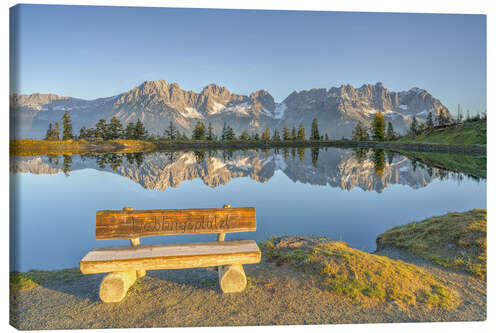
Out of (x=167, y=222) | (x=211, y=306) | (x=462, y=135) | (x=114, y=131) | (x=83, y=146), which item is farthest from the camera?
(x=114, y=131)

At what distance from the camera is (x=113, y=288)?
14.7 feet

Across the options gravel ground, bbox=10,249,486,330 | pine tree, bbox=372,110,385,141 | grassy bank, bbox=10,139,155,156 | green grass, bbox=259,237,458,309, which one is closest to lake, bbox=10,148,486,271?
gravel ground, bbox=10,249,486,330

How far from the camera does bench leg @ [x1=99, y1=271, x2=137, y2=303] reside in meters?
4.46

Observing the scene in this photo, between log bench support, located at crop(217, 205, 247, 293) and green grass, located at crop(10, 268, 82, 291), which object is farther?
green grass, located at crop(10, 268, 82, 291)

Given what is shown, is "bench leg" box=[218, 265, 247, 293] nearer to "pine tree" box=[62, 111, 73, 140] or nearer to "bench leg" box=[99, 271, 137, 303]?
"bench leg" box=[99, 271, 137, 303]

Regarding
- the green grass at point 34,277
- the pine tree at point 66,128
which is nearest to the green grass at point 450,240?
the green grass at point 34,277

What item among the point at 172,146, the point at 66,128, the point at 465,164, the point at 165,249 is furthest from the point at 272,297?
the point at 172,146

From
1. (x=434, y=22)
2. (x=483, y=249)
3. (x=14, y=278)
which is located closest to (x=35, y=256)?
(x=14, y=278)

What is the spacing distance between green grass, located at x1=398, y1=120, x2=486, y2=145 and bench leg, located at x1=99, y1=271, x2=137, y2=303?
1820 inches

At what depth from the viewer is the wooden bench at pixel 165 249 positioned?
4363 mm

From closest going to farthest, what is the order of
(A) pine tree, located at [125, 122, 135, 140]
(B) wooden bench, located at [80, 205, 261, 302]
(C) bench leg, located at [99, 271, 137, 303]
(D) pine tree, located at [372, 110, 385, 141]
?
1. (B) wooden bench, located at [80, 205, 261, 302]
2. (C) bench leg, located at [99, 271, 137, 303]
3. (D) pine tree, located at [372, 110, 385, 141]
4. (A) pine tree, located at [125, 122, 135, 140]

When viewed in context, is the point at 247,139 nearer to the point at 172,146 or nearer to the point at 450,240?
the point at 172,146

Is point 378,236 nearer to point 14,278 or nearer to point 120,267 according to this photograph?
point 120,267

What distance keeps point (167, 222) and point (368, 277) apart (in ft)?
12.6
